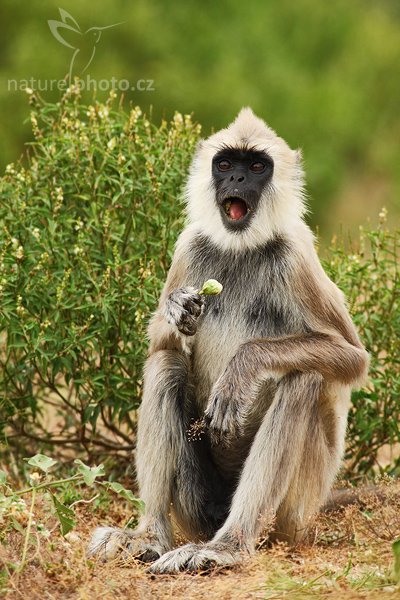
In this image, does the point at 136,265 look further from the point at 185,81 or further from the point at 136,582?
the point at 185,81

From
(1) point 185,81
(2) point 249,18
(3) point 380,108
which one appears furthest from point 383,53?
(1) point 185,81

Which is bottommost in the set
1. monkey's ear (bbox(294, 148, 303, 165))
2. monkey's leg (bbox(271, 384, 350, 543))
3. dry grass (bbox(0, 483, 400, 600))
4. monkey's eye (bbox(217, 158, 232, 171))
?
dry grass (bbox(0, 483, 400, 600))

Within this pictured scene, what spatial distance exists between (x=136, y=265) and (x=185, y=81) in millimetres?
11890

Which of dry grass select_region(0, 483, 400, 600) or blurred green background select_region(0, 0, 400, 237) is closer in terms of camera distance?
dry grass select_region(0, 483, 400, 600)

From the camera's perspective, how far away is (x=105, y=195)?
689 centimetres

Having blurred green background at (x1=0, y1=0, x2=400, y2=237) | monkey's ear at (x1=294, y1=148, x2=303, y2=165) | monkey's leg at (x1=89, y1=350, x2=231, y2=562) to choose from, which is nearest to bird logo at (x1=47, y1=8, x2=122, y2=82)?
blurred green background at (x1=0, y1=0, x2=400, y2=237)

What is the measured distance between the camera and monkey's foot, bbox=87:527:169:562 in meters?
5.50

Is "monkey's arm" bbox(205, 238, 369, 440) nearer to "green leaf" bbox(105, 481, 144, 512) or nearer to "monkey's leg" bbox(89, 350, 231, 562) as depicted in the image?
"monkey's leg" bbox(89, 350, 231, 562)

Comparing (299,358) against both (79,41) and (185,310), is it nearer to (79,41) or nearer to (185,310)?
(185,310)

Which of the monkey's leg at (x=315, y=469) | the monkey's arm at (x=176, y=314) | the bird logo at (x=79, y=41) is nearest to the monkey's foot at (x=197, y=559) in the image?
the monkey's leg at (x=315, y=469)

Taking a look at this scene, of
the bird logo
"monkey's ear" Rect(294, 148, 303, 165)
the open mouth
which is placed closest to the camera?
the open mouth

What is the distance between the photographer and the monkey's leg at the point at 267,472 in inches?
211

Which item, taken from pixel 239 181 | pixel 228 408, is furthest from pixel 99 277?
pixel 228 408

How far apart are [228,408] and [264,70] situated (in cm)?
1594
